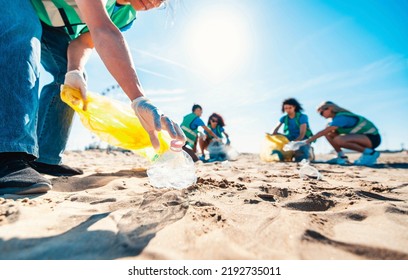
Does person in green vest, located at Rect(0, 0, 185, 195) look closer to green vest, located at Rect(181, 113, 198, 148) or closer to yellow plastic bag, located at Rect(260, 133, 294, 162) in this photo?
yellow plastic bag, located at Rect(260, 133, 294, 162)

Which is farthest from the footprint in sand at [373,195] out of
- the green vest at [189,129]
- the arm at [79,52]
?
the green vest at [189,129]

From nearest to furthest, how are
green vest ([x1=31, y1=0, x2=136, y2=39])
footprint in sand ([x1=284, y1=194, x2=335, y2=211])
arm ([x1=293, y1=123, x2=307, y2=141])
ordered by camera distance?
1. footprint in sand ([x1=284, y1=194, x2=335, y2=211])
2. green vest ([x1=31, y1=0, x2=136, y2=39])
3. arm ([x1=293, y1=123, x2=307, y2=141])

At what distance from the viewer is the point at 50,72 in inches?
76.2

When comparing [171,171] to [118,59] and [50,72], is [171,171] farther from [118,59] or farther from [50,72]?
[50,72]

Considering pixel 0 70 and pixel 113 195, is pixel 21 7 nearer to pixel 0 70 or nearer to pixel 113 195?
pixel 0 70

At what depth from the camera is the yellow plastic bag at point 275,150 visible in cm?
432

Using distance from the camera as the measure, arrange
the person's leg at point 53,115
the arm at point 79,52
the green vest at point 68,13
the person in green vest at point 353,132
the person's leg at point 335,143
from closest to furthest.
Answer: the green vest at point 68,13 → the arm at point 79,52 → the person's leg at point 53,115 → the person in green vest at point 353,132 → the person's leg at point 335,143

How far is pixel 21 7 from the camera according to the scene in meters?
1.20

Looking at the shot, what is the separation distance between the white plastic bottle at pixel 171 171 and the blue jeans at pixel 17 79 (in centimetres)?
58

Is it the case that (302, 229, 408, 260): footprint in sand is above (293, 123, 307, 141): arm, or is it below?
below

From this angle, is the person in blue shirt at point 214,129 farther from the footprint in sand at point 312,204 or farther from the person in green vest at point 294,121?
the footprint in sand at point 312,204

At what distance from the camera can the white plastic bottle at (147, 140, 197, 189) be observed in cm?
129

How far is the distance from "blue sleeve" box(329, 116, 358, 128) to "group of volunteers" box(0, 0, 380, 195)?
3.84 metres

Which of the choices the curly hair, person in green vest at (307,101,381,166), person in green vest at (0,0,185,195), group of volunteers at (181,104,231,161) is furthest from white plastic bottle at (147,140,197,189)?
the curly hair
